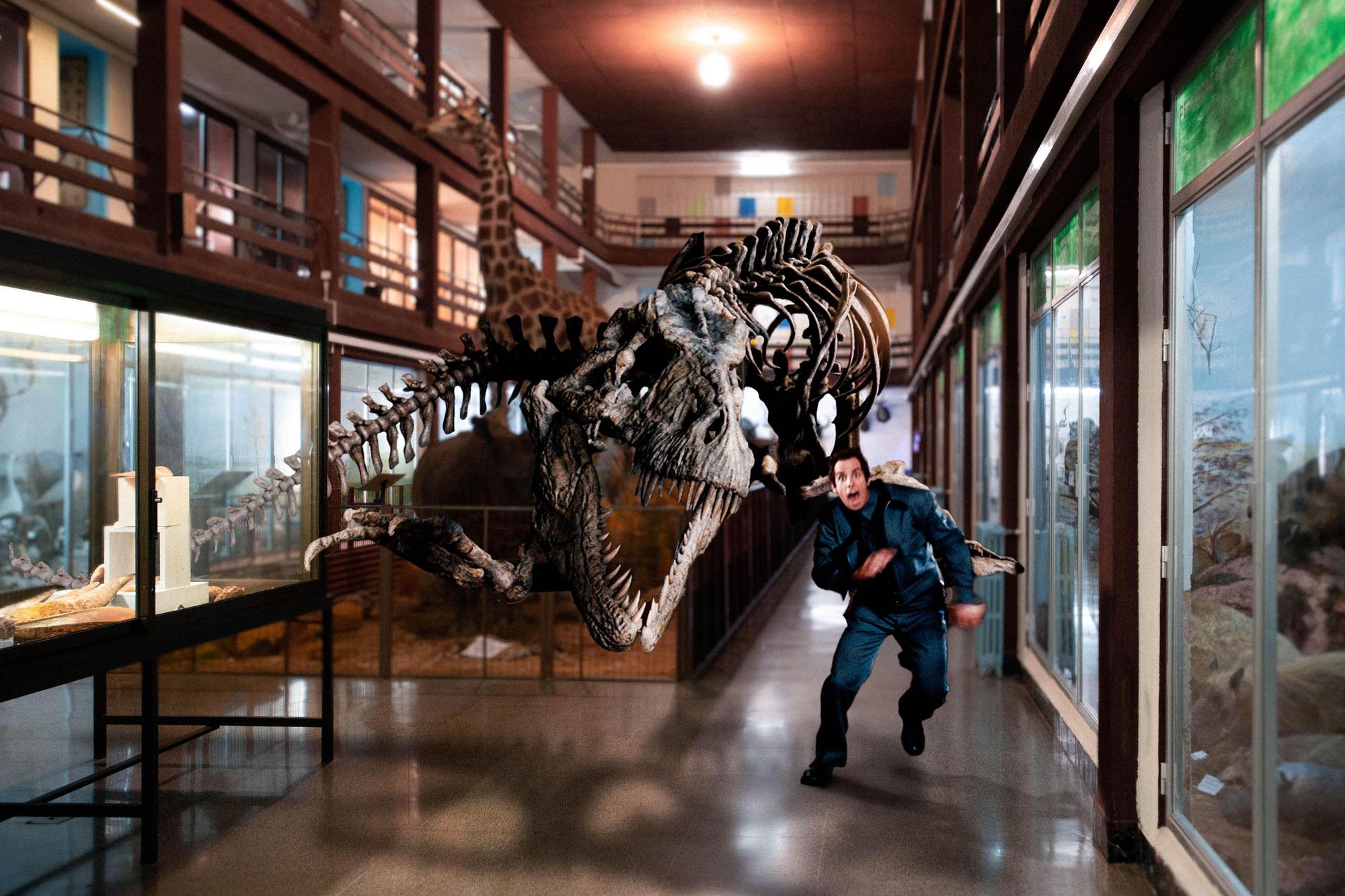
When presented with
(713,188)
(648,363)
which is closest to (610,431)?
(648,363)

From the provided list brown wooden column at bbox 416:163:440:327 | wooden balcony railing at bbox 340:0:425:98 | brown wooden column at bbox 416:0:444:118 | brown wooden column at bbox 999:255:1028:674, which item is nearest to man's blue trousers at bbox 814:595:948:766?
brown wooden column at bbox 999:255:1028:674

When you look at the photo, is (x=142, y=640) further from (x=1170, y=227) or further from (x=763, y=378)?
(x=1170, y=227)

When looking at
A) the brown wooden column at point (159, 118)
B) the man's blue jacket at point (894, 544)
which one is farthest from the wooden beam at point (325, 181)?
the man's blue jacket at point (894, 544)

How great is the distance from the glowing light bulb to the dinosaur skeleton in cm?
1141

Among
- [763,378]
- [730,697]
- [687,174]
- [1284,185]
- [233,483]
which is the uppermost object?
[687,174]

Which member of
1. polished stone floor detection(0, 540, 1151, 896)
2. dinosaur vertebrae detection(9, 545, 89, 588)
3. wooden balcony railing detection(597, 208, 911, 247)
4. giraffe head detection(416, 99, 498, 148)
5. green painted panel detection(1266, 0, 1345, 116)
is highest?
wooden balcony railing detection(597, 208, 911, 247)

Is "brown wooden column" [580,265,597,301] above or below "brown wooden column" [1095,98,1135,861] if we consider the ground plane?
above

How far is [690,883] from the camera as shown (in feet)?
12.4

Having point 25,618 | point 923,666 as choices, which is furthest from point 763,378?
point 25,618

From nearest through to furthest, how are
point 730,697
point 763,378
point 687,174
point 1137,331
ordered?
point 1137,331 < point 763,378 < point 730,697 < point 687,174

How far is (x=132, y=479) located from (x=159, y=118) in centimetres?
486

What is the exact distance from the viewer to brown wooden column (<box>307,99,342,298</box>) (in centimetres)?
1049

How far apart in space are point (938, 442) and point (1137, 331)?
11.7m

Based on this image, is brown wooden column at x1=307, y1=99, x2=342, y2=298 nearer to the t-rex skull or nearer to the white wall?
the t-rex skull
